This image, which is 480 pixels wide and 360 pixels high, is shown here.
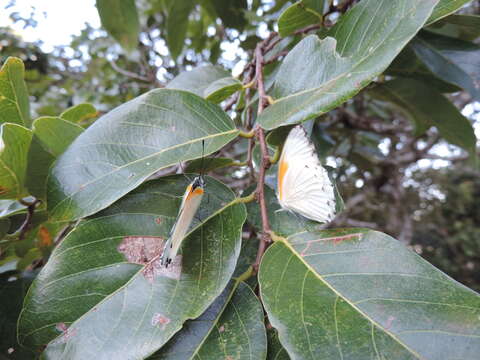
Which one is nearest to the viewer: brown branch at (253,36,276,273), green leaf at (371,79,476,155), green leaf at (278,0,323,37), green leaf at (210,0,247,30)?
brown branch at (253,36,276,273)

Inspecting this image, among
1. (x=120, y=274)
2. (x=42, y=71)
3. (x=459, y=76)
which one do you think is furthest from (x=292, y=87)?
(x=42, y=71)

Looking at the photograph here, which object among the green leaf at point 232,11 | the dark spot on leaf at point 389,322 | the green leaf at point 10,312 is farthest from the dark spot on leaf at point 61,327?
the green leaf at point 232,11

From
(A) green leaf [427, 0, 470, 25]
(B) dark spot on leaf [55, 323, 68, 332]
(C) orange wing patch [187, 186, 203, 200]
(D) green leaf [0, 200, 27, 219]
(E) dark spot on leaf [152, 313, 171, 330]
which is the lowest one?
(E) dark spot on leaf [152, 313, 171, 330]

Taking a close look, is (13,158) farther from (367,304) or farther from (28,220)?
(367,304)

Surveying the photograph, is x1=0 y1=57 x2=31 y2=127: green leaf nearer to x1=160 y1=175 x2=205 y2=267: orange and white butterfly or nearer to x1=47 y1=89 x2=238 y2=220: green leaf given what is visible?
x1=47 y1=89 x2=238 y2=220: green leaf

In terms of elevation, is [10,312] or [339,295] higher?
[339,295]

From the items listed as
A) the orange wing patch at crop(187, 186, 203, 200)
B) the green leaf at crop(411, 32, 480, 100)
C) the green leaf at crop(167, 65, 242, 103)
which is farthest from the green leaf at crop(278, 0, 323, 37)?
the orange wing patch at crop(187, 186, 203, 200)

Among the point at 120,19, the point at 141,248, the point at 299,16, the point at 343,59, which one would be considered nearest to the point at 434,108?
the point at 299,16

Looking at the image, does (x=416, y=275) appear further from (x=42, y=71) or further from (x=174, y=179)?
(x=42, y=71)
